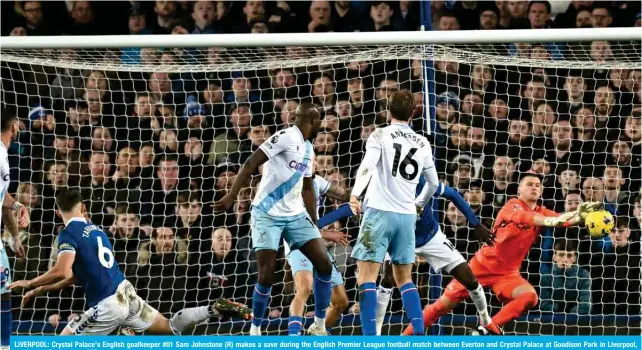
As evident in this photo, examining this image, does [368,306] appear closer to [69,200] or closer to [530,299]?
[530,299]

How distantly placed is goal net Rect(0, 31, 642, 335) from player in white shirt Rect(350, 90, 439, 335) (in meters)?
1.28

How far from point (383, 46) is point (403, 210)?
173 cm

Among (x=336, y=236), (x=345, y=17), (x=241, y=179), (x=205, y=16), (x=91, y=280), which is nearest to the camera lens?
(x=241, y=179)

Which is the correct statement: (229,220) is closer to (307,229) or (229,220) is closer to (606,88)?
(307,229)

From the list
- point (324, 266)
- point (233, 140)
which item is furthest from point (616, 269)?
point (233, 140)

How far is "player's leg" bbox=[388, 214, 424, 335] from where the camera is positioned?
8438mm

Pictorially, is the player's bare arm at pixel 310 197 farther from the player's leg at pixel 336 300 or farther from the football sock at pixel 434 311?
the football sock at pixel 434 311

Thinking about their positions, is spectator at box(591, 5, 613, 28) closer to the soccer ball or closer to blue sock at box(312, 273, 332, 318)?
the soccer ball

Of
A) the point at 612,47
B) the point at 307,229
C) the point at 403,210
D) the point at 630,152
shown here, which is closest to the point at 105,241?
the point at 307,229

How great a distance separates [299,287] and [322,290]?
397mm

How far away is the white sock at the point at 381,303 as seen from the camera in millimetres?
9305

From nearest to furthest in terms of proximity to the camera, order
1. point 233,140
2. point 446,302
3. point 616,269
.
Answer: point 446,302
point 616,269
point 233,140

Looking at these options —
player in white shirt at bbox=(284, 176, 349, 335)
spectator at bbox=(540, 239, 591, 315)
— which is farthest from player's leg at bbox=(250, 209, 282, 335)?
spectator at bbox=(540, 239, 591, 315)

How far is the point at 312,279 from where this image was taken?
9266 mm
